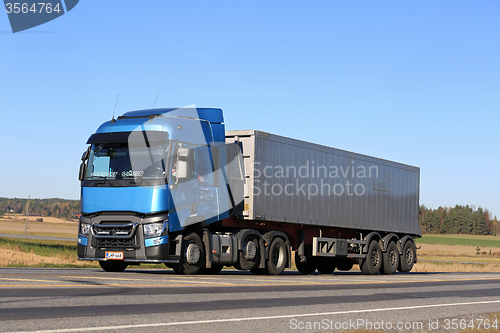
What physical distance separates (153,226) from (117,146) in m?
2.23

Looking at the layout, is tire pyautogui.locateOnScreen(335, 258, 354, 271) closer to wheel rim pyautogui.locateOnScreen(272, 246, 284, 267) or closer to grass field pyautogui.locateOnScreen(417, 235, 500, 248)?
wheel rim pyautogui.locateOnScreen(272, 246, 284, 267)

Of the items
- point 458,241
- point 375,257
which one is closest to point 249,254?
point 375,257

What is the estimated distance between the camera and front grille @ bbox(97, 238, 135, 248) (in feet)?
48.4

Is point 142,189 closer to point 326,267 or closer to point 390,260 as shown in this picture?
point 326,267

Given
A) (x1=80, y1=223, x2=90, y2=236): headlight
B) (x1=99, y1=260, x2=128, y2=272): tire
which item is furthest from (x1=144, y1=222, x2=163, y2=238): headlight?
(x1=99, y1=260, x2=128, y2=272): tire

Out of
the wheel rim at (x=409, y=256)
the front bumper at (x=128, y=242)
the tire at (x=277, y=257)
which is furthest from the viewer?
the wheel rim at (x=409, y=256)

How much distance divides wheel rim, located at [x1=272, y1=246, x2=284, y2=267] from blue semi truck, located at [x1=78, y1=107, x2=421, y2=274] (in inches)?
1.2

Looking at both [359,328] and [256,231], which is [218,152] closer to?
[256,231]

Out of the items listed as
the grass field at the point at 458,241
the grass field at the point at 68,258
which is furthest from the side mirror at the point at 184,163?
the grass field at the point at 458,241

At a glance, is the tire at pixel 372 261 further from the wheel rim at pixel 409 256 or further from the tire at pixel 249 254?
the tire at pixel 249 254

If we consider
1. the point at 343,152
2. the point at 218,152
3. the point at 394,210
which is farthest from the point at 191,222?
the point at 394,210

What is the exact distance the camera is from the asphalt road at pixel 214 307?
743 cm

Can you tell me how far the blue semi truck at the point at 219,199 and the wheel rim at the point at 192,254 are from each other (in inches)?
1.4

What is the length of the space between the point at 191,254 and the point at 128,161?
9.27 ft
